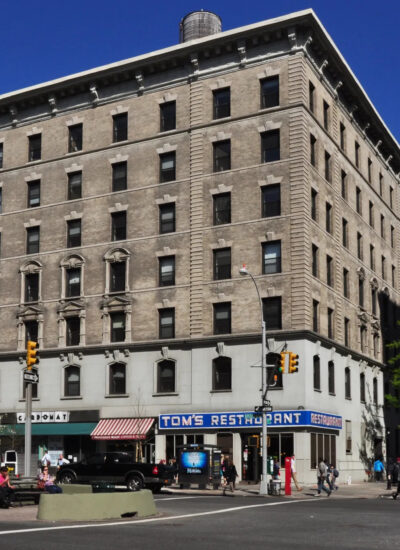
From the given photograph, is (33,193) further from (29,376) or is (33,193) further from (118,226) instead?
(29,376)

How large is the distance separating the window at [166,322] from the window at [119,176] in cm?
900

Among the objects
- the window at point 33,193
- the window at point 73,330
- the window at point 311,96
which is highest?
the window at point 311,96

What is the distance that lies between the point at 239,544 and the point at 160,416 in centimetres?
3336

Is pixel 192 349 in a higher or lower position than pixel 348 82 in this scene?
lower

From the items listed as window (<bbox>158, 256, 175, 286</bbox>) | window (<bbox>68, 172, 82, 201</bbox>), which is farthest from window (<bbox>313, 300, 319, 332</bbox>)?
window (<bbox>68, 172, 82, 201</bbox>)

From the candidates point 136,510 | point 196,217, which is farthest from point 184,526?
point 196,217

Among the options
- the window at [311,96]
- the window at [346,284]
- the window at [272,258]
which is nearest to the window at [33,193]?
the window at [272,258]

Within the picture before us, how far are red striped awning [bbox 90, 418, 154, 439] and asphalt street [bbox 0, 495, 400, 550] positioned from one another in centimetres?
2130

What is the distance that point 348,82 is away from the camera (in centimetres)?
5778

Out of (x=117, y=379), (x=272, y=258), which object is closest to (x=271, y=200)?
(x=272, y=258)

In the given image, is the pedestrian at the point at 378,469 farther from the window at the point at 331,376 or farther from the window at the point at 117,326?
the window at the point at 117,326

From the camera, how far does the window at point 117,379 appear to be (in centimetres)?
5316

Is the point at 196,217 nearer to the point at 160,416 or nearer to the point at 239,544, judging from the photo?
the point at 160,416

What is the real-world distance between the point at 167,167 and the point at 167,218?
11.3ft
